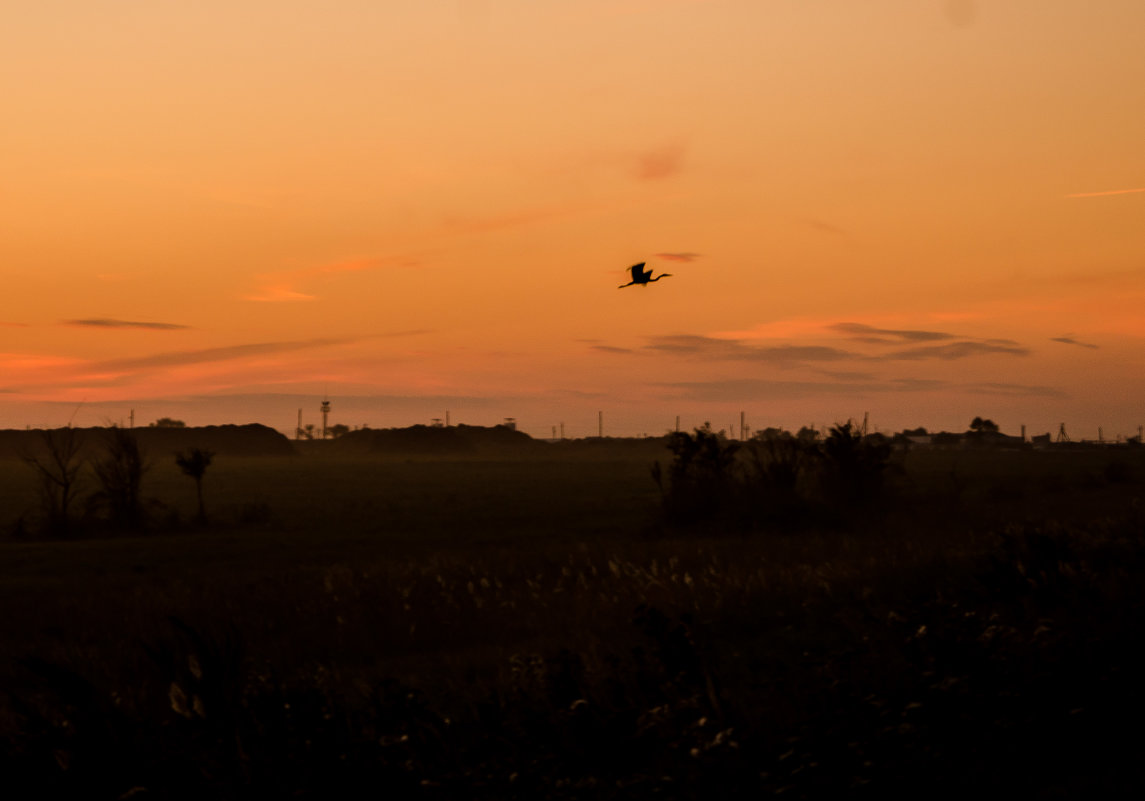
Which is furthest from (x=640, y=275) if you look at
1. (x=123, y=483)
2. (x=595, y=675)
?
(x=123, y=483)

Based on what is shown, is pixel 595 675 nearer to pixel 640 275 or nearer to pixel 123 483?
pixel 640 275

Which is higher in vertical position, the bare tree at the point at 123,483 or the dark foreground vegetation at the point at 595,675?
the bare tree at the point at 123,483

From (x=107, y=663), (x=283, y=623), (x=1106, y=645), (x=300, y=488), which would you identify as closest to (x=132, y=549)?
(x=283, y=623)

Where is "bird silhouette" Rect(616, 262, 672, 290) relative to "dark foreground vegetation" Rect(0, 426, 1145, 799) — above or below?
above

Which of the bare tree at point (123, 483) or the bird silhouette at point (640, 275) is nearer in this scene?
the bird silhouette at point (640, 275)

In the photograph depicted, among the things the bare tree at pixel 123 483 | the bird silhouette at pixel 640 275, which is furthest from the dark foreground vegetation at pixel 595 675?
the bare tree at pixel 123 483

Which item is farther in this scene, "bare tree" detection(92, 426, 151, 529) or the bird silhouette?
"bare tree" detection(92, 426, 151, 529)

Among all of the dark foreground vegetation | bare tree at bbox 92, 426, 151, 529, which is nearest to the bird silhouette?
the dark foreground vegetation

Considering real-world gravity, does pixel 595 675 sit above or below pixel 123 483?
below

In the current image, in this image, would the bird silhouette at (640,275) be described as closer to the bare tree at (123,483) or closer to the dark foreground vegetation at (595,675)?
the dark foreground vegetation at (595,675)

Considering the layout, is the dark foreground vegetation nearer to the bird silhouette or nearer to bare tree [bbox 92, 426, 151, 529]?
the bird silhouette

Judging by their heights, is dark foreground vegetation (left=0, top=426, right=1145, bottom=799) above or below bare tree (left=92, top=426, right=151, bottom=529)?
below

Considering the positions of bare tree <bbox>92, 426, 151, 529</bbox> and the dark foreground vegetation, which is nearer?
the dark foreground vegetation

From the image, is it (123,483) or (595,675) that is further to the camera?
(123,483)
